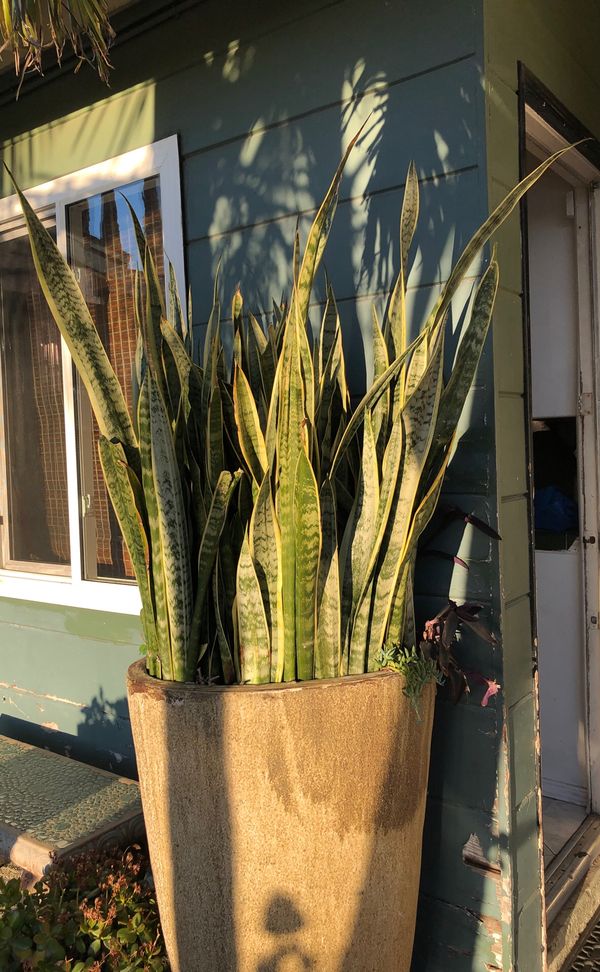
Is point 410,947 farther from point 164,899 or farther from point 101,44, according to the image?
point 101,44

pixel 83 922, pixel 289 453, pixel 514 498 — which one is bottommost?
pixel 83 922

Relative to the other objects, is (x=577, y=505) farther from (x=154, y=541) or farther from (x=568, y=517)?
(x=154, y=541)

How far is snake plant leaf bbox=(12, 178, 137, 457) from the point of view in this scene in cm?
158

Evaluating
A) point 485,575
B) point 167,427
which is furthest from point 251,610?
point 485,575

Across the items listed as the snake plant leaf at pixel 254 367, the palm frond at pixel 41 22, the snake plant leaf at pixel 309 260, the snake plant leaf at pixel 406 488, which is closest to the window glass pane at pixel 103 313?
the palm frond at pixel 41 22

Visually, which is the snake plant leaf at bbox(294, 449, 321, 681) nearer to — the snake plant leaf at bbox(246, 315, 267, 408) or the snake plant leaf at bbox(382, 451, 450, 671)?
the snake plant leaf at bbox(382, 451, 450, 671)

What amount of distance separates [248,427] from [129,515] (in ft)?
1.02

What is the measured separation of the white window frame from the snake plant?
764 mm

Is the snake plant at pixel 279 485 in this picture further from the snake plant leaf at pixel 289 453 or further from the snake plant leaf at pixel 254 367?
the snake plant leaf at pixel 254 367

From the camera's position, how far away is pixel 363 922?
1.47 metres

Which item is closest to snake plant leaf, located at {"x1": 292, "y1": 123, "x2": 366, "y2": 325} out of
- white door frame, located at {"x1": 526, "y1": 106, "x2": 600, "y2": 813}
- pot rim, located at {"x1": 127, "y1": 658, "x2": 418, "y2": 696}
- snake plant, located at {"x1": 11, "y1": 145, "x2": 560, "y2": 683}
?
snake plant, located at {"x1": 11, "y1": 145, "x2": 560, "y2": 683}

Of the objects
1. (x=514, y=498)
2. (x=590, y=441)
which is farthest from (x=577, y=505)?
(x=514, y=498)

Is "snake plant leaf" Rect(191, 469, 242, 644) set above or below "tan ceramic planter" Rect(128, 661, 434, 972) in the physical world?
above

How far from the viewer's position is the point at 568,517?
2.85 m
